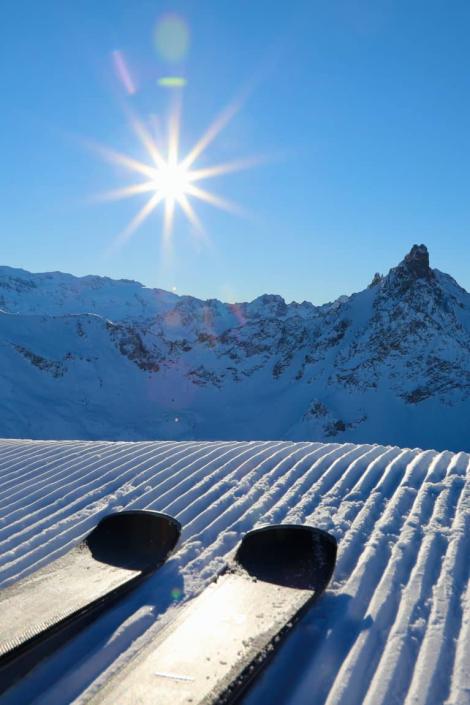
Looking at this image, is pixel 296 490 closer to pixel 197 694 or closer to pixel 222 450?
pixel 222 450

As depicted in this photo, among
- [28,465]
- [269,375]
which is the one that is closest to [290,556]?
[28,465]

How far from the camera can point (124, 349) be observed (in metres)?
50.8

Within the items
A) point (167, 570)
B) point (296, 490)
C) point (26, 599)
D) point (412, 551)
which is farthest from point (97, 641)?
point (296, 490)

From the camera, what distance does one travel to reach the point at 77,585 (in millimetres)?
4293

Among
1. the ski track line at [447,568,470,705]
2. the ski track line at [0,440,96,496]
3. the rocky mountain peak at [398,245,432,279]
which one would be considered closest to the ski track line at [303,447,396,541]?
the ski track line at [447,568,470,705]

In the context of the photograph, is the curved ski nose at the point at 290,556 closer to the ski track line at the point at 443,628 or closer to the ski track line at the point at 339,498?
the ski track line at the point at 339,498

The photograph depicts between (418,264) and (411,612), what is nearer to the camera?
(411,612)

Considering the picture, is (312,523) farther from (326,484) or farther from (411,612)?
(411,612)

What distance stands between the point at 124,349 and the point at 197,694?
49268mm

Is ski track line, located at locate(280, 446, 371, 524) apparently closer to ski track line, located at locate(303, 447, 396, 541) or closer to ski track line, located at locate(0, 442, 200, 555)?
ski track line, located at locate(303, 447, 396, 541)

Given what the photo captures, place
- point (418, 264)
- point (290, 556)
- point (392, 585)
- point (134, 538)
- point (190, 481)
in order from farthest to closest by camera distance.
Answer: point (418, 264), point (190, 481), point (134, 538), point (290, 556), point (392, 585)

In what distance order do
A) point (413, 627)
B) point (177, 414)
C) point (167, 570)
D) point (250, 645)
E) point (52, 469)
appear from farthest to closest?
point (177, 414) → point (52, 469) → point (167, 570) → point (413, 627) → point (250, 645)

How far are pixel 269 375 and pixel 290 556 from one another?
48.5m

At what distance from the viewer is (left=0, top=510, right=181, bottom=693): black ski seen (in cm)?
344
